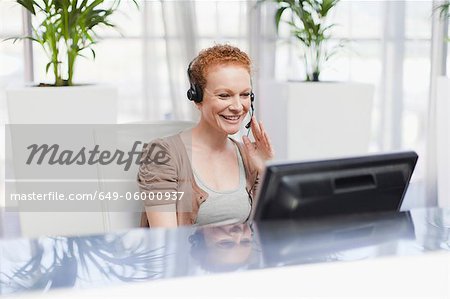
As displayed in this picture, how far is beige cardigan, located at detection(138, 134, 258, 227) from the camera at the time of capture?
1781 mm

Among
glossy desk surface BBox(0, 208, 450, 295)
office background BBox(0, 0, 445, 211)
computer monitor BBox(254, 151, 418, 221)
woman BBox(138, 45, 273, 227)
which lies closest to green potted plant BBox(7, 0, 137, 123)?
office background BBox(0, 0, 445, 211)

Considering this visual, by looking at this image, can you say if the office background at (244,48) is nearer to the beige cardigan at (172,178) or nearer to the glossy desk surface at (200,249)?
the beige cardigan at (172,178)

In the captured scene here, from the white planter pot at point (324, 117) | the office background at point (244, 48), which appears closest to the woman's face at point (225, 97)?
the white planter pot at point (324, 117)

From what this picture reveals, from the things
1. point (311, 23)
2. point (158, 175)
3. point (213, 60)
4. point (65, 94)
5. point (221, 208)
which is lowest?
point (221, 208)

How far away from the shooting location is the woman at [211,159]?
5.92 ft

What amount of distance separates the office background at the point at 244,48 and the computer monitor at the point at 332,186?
284 centimetres

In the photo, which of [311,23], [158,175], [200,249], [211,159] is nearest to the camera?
[200,249]

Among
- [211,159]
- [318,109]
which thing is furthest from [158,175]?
[318,109]

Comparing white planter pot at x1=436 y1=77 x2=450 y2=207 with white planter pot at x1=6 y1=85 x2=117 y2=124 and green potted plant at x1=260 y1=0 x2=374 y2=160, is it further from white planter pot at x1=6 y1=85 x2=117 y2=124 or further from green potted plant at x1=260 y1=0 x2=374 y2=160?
white planter pot at x1=6 y1=85 x2=117 y2=124

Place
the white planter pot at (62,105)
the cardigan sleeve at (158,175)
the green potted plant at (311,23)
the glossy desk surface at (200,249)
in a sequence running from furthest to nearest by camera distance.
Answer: the green potted plant at (311,23)
the white planter pot at (62,105)
the cardigan sleeve at (158,175)
the glossy desk surface at (200,249)

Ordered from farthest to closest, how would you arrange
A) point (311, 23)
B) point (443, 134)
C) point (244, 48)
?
point (244, 48)
point (443, 134)
point (311, 23)

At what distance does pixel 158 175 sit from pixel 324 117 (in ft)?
6.76

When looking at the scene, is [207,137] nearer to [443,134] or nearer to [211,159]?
[211,159]

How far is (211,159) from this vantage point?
193 centimetres
